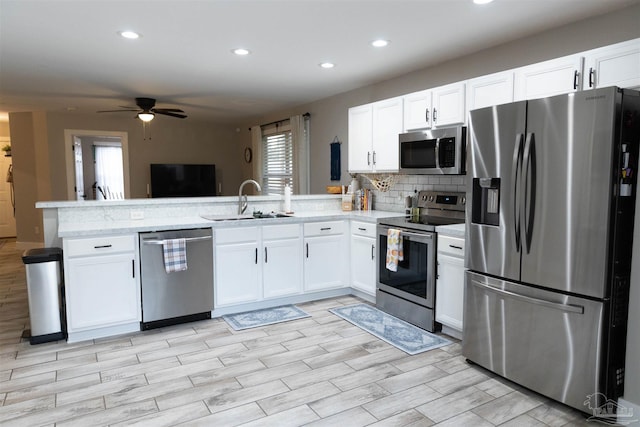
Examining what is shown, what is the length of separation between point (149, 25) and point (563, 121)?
2.99 meters

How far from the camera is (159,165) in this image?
26.7ft

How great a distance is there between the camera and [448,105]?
3.61 m

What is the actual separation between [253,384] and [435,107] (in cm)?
279

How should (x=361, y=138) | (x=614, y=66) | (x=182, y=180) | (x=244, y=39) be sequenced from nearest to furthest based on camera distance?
(x=614, y=66)
(x=244, y=39)
(x=361, y=138)
(x=182, y=180)

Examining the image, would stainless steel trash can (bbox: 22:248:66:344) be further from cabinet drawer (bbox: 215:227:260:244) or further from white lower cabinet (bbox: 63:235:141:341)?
cabinet drawer (bbox: 215:227:260:244)

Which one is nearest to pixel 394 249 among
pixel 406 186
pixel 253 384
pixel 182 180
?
pixel 406 186

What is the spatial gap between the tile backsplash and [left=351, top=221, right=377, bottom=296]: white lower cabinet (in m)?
0.65

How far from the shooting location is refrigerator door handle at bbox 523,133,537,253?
2.43 metres

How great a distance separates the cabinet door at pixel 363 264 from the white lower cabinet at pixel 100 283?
7.20 ft

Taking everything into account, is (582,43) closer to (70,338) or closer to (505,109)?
(505,109)

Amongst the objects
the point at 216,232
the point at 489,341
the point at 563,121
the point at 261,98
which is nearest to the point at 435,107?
the point at 563,121

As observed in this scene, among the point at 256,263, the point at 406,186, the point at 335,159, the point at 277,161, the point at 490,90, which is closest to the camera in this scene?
the point at 490,90

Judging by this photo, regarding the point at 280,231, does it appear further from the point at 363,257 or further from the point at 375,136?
the point at 375,136

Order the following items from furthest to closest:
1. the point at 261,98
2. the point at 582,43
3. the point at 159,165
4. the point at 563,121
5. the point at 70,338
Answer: the point at 159,165, the point at 261,98, the point at 70,338, the point at 582,43, the point at 563,121
